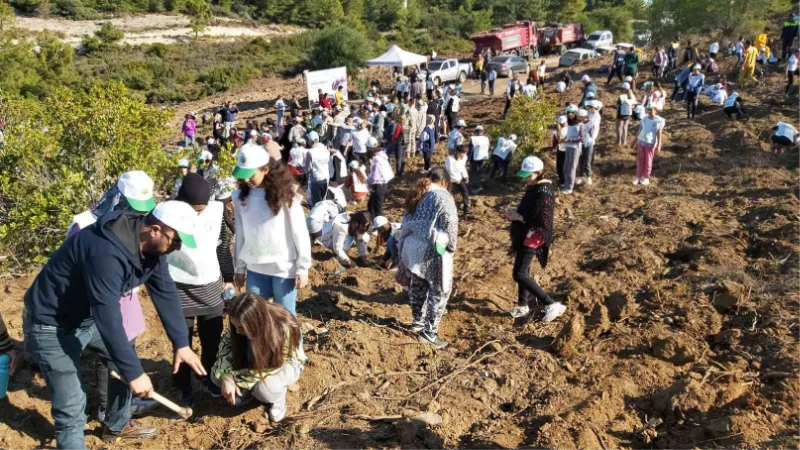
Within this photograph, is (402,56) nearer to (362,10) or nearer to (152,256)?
(152,256)

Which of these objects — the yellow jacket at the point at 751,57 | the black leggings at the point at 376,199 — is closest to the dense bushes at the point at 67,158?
the black leggings at the point at 376,199

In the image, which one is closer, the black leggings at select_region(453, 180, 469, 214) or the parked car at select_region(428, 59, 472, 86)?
the black leggings at select_region(453, 180, 469, 214)

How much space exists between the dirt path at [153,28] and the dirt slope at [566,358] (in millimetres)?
35407

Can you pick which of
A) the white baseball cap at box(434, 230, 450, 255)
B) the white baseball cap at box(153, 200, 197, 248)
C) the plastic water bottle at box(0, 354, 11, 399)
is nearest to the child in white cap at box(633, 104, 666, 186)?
the white baseball cap at box(434, 230, 450, 255)

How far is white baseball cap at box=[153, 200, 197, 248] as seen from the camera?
3.07 meters

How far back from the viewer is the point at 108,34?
35281 mm

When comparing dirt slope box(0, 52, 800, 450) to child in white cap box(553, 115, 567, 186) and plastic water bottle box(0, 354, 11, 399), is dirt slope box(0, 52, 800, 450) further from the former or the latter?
child in white cap box(553, 115, 567, 186)

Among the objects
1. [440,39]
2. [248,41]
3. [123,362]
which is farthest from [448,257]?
[440,39]

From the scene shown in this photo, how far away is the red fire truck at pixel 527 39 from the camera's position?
97.4ft

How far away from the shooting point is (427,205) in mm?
4895

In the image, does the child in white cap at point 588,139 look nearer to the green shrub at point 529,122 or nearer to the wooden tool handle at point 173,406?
the green shrub at point 529,122

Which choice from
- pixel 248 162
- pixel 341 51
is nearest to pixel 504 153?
pixel 248 162

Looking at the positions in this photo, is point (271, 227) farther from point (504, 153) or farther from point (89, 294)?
point (504, 153)

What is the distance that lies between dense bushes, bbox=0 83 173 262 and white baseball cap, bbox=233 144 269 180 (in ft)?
9.72
